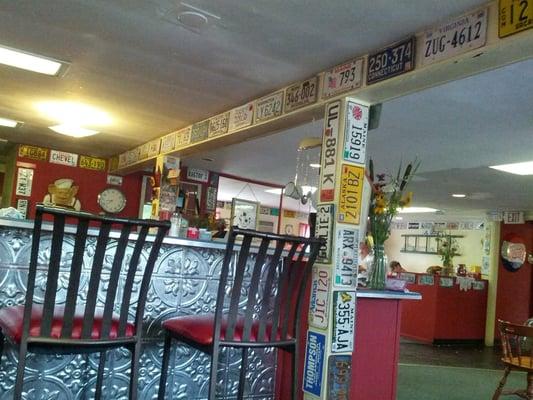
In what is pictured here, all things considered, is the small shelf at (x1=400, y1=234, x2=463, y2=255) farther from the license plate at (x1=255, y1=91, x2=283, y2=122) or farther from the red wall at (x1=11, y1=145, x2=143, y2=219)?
the license plate at (x1=255, y1=91, x2=283, y2=122)

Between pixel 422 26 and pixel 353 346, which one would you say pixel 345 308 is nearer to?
pixel 353 346

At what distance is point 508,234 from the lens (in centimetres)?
898

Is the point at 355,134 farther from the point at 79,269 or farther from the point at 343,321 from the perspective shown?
the point at 79,269

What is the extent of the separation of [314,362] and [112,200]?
5497 millimetres

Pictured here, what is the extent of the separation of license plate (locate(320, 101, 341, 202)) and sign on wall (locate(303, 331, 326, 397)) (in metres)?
0.79

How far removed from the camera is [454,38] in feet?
7.34

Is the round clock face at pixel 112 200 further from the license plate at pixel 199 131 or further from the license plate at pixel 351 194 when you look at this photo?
the license plate at pixel 351 194

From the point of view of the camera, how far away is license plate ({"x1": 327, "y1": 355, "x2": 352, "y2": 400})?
2.61 m

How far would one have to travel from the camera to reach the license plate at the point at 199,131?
4512 mm

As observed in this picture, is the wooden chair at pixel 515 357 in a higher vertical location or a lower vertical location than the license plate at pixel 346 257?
lower

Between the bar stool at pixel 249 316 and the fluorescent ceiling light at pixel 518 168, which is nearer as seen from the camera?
the bar stool at pixel 249 316

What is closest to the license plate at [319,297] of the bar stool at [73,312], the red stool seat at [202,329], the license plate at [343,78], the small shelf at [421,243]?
the red stool seat at [202,329]

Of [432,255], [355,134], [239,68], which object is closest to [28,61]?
[239,68]

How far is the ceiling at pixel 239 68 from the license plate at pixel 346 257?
103 cm
